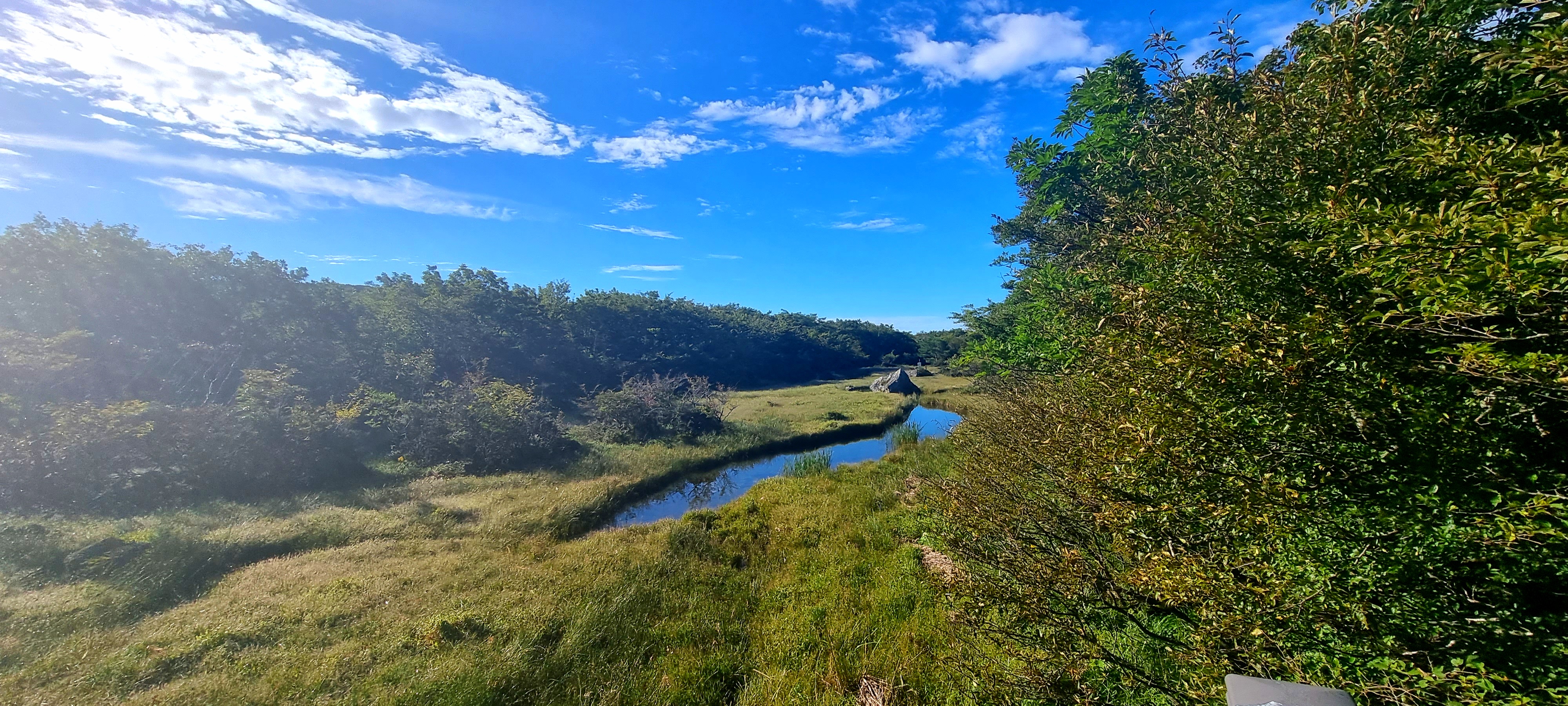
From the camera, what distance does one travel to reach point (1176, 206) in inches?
220

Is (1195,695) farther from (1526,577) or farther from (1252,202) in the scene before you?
(1252,202)

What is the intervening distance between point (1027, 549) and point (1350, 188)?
4216 millimetres

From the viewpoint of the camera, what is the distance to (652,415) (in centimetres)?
2806

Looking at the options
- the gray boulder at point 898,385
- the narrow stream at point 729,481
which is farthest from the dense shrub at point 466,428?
the gray boulder at point 898,385

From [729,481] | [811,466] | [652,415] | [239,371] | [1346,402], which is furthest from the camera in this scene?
[652,415]

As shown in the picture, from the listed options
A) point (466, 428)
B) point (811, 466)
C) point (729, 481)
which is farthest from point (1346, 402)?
point (466, 428)

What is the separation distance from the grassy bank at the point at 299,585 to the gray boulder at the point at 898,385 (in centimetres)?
3460

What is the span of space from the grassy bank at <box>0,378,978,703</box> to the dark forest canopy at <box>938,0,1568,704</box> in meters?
7.65

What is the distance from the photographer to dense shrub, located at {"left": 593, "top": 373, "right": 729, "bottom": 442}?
1072 inches

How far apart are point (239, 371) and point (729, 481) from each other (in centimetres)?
2349

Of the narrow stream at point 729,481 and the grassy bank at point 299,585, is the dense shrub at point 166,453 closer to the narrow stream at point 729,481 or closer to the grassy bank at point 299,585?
the grassy bank at point 299,585

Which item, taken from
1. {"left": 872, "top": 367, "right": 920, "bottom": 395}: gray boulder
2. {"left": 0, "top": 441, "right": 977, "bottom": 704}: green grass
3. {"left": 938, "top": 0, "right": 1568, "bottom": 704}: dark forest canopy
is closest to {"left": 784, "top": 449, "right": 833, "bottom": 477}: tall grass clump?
{"left": 0, "top": 441, "right": 977, "bottom": 704}: green grass

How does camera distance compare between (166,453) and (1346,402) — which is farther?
(166,453)

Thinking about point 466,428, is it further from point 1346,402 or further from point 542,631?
point 1346,402
